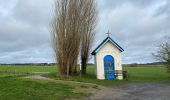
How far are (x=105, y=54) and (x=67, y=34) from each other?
190 inches

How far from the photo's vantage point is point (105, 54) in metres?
39.2

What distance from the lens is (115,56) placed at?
3919 cm

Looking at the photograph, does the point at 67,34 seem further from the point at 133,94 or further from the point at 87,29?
the point at 133,94

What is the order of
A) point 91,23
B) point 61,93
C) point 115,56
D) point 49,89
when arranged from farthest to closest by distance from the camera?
1. point 91,23
2. point 115,56
3. point 49,89
4. point 61,93

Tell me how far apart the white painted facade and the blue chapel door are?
0.33m

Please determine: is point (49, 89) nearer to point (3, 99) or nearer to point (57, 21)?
point (3, 99)

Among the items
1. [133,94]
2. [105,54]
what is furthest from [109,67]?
[133,94]

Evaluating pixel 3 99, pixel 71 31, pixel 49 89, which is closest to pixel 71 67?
pixel 71 31

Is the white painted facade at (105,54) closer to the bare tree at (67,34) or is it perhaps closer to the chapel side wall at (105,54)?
the chapel side wall at (105,54)

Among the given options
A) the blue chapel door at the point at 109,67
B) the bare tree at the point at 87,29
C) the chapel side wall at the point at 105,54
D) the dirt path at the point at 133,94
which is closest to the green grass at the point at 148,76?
the blue chapel door at the point at 109,67

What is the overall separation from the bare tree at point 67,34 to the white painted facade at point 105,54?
2896 millimetres

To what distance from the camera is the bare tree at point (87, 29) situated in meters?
42.2

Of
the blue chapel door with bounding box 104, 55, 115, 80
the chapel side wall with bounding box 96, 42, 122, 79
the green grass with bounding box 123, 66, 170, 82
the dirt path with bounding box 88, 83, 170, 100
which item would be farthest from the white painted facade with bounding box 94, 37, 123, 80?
the dirt path with bounding box 88, 83, 170, 100

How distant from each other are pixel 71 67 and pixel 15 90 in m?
19.5
